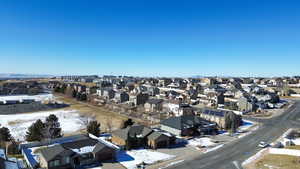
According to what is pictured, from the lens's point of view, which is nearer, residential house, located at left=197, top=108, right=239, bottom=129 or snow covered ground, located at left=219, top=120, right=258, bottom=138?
snow covered ground, located at left=219, top=120, right=258, bottom=138

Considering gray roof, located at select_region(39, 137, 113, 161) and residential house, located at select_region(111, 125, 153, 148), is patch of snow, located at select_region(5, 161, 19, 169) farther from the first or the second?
residential house, located at select_region(111, 125, 153, 148)

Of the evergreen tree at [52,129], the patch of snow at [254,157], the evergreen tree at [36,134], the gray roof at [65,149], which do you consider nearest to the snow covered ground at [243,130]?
the patch of snow at [254,157]

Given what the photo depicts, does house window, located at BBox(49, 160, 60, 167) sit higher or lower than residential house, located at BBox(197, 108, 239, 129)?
lower

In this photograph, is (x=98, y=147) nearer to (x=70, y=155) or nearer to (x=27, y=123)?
(x=70, y=155)

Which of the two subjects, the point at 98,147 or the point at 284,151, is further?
the point at 284,151

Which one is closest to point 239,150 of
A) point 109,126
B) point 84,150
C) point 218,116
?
point 218,116

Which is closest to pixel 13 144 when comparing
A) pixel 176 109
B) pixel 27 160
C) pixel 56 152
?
pixel 27 160

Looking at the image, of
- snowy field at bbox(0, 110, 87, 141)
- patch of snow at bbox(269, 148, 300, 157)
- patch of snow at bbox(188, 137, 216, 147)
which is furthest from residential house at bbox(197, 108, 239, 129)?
snowy field at bbox(0, 110, 87, 141)

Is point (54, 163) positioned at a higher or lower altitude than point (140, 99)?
lower
